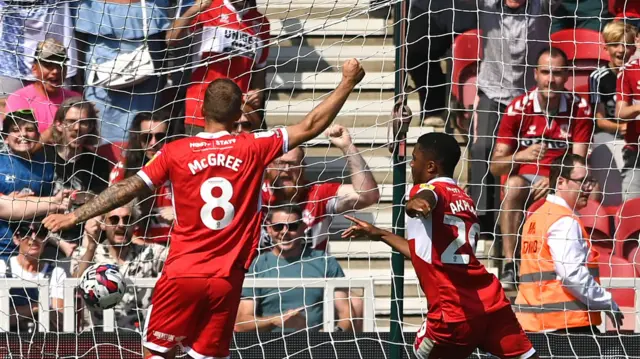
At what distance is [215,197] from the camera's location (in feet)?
18.5

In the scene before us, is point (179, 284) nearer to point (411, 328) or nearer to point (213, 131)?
point (213, 131)

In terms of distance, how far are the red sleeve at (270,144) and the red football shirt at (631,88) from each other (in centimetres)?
370

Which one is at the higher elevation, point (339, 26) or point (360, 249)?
point (339, 26)

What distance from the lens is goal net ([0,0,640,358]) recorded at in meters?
7.54

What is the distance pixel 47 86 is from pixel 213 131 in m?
3.05

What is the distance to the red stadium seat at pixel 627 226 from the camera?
8.82 meters

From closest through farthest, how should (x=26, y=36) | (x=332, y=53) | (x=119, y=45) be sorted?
(x=26, y=36) → (x=119, y=45) → (x=332, y=53)

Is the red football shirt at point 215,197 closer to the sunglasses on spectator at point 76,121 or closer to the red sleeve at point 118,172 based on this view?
the red sleeve at point 118,172

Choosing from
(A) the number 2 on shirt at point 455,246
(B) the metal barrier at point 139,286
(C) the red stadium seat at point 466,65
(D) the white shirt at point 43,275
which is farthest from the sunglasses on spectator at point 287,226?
(A) the number 2 on shirt at point 455,246

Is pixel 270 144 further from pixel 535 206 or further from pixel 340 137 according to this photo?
pixel 535 206

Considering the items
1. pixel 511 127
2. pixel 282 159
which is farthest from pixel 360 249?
pixel 511 127

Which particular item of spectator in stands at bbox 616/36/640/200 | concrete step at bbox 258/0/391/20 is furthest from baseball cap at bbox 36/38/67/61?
spectator in stands at bbox 616/36/640/200

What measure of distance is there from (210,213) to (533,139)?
352 centimetres

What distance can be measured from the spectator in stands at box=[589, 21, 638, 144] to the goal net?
0.02 m
